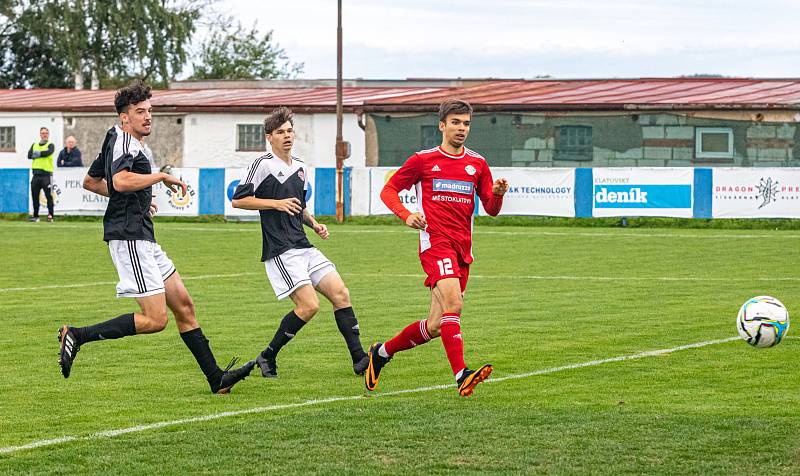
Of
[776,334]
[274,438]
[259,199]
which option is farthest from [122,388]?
[776,334]

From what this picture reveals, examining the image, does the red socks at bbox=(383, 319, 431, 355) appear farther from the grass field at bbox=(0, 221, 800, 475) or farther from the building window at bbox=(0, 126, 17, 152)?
the building window at bbox=(0, 126, 17, 152)

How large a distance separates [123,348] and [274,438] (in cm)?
428

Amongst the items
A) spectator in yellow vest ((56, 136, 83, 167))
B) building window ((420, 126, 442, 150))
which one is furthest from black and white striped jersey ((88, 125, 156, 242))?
building window ((420, 126, 442, 150))

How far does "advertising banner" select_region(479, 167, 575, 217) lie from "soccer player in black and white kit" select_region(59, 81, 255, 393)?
72.4 feet

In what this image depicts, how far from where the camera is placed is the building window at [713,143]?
35.2 m

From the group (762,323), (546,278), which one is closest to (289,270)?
(762,323)

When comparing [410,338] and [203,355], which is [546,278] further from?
[203,355]

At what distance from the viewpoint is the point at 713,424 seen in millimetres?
7504

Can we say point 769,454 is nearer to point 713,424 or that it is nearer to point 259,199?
point 713,424

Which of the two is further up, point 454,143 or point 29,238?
point 454,143

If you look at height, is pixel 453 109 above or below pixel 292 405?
above

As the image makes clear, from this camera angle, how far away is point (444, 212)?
29.9ft

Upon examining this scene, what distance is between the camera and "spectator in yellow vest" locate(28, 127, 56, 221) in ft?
99.3

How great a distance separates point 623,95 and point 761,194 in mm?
9749
